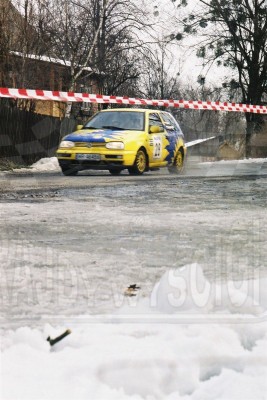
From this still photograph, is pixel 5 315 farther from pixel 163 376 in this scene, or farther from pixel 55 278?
pixel 163 376

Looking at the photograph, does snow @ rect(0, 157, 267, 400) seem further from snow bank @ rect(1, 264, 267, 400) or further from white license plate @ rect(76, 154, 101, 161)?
white license plate @ rect(76, 154, 101, 161)

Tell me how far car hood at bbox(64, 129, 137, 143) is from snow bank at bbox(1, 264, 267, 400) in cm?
974

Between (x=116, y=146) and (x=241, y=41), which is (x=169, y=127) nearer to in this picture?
(x=116, y=146)

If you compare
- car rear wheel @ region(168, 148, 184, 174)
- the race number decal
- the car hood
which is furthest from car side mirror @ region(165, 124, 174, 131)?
the car hood

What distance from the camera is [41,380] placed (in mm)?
2062

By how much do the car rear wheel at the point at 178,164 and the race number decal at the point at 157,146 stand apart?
0.97 meters

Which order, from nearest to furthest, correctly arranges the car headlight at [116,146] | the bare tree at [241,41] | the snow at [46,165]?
1. the car headlight at [116,146]
2. the snow at [46,165]
3. the bare tree at [241,41]

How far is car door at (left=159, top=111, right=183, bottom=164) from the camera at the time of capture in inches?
549

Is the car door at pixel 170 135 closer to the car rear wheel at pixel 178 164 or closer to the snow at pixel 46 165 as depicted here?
the car rear wheel at pixel 178 164

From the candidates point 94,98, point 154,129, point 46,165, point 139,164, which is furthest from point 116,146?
point 94,98

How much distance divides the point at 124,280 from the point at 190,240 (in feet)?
4.51

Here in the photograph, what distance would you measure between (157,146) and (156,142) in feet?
0.29

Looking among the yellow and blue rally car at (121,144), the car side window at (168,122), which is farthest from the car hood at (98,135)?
the car side window at (168,122)

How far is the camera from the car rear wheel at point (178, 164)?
14449 millimetres
